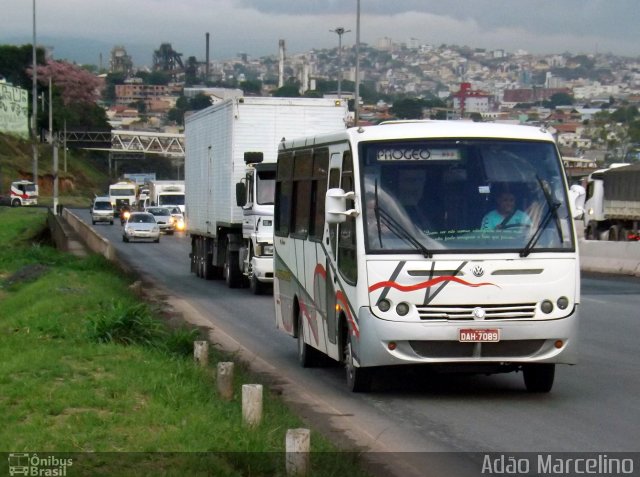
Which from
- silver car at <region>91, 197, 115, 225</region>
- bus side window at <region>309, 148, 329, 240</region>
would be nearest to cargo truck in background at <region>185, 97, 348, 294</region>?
bus side window at <region>309, 148, 329, 240</region>

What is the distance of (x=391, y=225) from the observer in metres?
12.5

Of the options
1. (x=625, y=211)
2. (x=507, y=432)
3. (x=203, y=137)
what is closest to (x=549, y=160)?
(x=507, y=432)

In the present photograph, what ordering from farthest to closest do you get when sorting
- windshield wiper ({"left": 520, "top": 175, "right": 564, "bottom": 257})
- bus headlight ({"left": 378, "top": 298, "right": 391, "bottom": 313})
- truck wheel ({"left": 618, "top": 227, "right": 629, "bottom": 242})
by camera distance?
truck wheel ({"left": 618, "top": 227, "right": 629, "bottom": 242}), windshield wiper ({"left": 520, "top": 175, "right": 564, "bottom": 257}), bus headlight ({"left": 378, "top": 298, "right": 391, "bottom": 313})

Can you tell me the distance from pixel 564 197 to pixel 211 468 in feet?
18.7

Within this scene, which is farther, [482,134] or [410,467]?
[482,134]

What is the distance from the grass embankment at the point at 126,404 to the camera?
8570 mm

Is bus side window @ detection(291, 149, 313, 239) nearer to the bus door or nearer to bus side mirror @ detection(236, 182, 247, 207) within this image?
the bus door

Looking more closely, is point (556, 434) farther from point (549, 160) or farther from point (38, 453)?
point (38, 453)

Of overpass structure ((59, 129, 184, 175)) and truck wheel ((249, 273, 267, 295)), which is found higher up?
overpass structure ((59, 129, 184, 175))

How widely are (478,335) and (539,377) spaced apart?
1194 mm

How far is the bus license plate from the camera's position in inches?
476

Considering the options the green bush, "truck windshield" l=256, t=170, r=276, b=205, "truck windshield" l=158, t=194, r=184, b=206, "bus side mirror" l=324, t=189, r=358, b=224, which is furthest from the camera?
"truck windshield" l=158, t=194, r=184, b=206

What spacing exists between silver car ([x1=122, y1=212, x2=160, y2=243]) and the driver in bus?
152ft

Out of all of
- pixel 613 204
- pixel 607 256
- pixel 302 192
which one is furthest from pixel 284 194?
pixel 613 204
